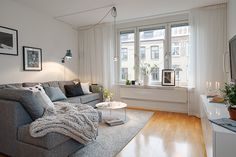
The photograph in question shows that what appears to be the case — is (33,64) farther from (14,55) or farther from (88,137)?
(88,137)

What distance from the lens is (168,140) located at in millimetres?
2594

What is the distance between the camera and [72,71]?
5.27m

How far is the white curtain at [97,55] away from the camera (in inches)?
196

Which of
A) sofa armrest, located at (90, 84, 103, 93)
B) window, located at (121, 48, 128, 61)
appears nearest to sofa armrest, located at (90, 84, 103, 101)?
sofa armrest, located at (90, 84, 103, 93)

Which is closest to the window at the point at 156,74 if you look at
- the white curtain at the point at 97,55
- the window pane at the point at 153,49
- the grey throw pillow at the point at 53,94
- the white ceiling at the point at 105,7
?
the window pane at the point at 153,49

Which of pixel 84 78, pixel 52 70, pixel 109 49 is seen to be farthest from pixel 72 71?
pixel 109 49

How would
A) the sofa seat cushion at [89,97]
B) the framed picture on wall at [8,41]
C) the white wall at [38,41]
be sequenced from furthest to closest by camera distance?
1. the sofa seat cushion at [89,97]
2. the white wall at [38,41]
3. the framed picture on wall at [8,41]

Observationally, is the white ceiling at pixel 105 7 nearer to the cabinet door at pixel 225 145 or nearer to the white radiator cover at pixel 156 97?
the white radiator cover at pixel 156 97

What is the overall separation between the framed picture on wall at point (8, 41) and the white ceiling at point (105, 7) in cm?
73

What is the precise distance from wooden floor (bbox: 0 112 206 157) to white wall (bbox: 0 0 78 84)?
2886mm

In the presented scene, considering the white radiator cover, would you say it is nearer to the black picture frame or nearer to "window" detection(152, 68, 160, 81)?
the black picture frame

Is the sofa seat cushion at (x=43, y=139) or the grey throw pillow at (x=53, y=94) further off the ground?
the grey throw pillow at (x=53, y=94)

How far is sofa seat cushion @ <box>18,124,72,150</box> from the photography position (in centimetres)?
173

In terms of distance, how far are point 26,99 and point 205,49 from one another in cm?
375
